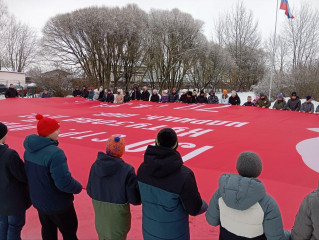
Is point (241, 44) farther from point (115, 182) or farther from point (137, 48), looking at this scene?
point (115, 182)

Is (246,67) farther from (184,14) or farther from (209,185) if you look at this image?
(209,185)

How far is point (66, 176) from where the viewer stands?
2271 millimetres

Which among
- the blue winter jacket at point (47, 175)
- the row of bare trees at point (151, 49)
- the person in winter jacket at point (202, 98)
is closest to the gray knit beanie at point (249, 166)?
the blue winter jacket at point (47, 175)

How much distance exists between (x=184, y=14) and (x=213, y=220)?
2957cm

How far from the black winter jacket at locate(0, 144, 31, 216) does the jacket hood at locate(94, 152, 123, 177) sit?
0.87 meters

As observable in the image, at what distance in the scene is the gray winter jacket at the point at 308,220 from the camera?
1.64 m

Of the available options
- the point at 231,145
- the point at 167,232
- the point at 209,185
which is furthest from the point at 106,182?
the point at 231,145

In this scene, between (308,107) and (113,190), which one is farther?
(308,107)

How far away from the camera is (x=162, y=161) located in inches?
74.5

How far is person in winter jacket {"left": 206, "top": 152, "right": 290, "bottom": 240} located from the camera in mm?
1691

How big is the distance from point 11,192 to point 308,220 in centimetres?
256

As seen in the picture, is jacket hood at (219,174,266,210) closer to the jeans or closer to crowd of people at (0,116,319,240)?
crowd of people at (0,116,319,240)

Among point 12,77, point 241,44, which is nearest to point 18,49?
point 12,77

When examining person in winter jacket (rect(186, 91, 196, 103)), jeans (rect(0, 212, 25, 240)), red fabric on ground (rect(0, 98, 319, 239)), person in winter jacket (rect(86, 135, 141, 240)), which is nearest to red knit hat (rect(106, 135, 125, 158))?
person in winter jacket (rect(86, 135, 141, 240))
